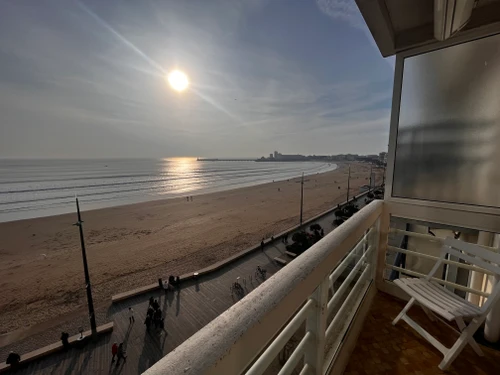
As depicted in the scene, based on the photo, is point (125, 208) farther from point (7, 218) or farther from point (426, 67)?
point (426, 67)

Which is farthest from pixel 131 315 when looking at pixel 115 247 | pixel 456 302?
pixel 456 302

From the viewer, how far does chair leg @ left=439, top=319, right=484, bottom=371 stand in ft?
6.10

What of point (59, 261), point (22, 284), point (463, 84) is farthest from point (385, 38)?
point (59, 261)

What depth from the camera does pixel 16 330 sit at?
760 centimetres

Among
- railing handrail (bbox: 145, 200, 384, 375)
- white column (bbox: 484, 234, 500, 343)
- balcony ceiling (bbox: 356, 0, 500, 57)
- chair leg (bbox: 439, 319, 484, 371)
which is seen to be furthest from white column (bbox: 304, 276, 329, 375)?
balcony ceiling (bbox: 356, 0, 500, 57)

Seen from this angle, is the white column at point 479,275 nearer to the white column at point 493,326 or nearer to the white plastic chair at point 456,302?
the white column at point 493,326

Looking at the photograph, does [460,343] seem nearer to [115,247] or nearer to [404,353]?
[404,353]

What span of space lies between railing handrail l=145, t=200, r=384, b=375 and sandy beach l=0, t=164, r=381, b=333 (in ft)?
33.8

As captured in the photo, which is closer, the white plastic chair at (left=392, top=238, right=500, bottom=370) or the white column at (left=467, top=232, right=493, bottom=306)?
the white plastic chair at (left=392, top=238, right=500, bottom=370)

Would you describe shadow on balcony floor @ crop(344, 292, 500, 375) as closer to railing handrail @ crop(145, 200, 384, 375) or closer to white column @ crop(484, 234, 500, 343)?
white column @ crop(484, 234, 500, 343)

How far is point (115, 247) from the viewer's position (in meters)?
14.6

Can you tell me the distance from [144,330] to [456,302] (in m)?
7.56

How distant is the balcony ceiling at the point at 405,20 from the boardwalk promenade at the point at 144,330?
7588 millimetres

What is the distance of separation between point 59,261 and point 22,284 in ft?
7.47
